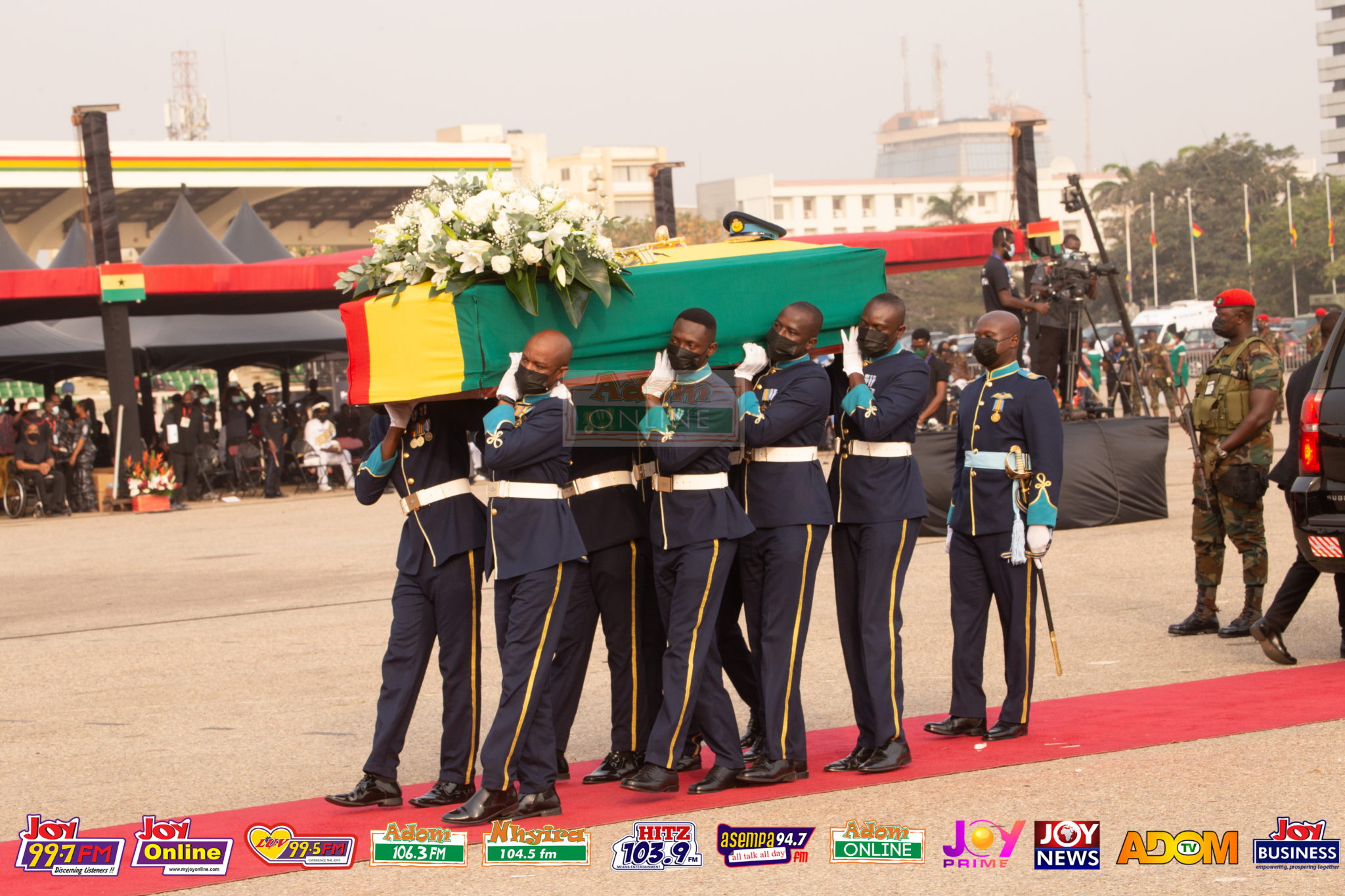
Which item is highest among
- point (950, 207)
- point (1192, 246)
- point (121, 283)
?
point (950, 207)

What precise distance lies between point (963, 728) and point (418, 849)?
8.09 ft

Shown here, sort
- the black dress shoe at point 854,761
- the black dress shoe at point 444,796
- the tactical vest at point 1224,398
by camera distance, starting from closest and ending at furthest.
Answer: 1. the black dress shoe at point 444,796
2. the black dress shoe at point 854,761
3. the tactical vest at point 1224,398

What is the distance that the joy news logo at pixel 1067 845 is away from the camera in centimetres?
463

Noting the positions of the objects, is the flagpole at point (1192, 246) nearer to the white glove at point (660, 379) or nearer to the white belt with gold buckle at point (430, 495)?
the white glove at point (660, 379)

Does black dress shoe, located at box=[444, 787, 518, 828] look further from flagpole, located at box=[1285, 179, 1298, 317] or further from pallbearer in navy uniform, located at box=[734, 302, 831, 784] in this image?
flagpole, located at box=[1285, 179, 1298, 317]

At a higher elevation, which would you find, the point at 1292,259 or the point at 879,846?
the point at 1292,259

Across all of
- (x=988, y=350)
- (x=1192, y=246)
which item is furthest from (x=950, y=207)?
(x=988, y=350)

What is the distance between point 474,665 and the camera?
18.7ft

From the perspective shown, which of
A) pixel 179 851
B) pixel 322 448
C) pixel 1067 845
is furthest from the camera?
pixel 322 448

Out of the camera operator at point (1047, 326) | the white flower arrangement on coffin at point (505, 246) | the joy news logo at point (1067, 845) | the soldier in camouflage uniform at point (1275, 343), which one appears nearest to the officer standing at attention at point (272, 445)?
the camera operator at point (1047, 326)

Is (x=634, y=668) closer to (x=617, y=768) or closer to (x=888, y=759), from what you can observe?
(x=617, y=768)

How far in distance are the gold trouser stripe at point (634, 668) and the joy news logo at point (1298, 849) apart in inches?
93.1

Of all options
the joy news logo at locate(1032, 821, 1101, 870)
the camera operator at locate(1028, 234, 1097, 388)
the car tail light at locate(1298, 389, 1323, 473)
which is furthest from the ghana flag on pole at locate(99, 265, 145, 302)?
the joy news logo at locate(1032, 821, 1101, 870)

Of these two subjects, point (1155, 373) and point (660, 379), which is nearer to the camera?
point (660, 379)
